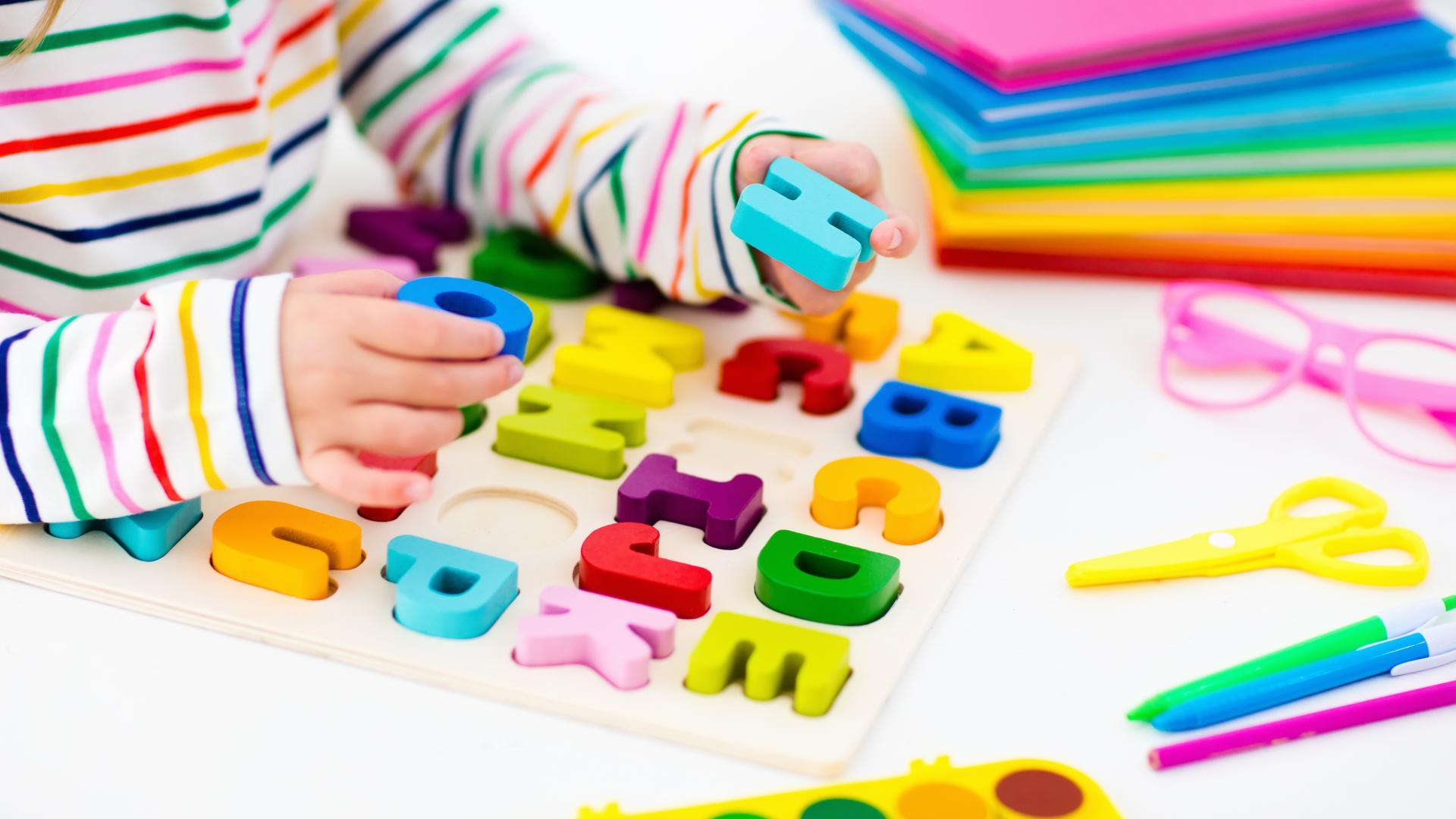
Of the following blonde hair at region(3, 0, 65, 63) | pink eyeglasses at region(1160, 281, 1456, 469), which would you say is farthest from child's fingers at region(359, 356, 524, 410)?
pink eyeglasses at region(1160, 281, 1456, 469)

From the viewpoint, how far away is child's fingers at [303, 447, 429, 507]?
49cm

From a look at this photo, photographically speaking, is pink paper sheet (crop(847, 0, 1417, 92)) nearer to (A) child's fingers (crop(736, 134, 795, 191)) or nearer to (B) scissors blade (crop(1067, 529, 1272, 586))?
(A) child's fingers (crop(736, 134, 795, 191))

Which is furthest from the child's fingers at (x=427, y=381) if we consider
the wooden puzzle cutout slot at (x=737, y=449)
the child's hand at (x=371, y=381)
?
the wooden puzzle cutout slot at (x=737, y=449)

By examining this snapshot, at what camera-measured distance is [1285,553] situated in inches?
22.4

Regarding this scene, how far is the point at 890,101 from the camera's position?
3.32 ft

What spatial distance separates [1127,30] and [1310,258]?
158 mm

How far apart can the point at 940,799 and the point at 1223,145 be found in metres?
0.48

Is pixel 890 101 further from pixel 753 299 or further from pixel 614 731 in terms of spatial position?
pixel 614 731

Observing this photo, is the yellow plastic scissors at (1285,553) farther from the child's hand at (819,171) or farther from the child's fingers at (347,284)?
the child's fingers at (347,284)

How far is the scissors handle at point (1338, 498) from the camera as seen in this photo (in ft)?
1.93

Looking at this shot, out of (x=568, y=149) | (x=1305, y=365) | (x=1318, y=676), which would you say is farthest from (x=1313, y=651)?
(x=568, y=149)

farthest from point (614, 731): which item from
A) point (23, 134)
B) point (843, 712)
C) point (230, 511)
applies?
point (23, 134)

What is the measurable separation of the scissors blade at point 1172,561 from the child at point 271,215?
149mm

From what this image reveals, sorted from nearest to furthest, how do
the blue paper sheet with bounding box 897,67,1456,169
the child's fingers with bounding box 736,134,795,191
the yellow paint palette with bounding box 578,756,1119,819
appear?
the yellow paint palette with bounding box 578,756,1119,819 < the child's fingers with bounding box 736,134,795,191 < the blue paper sheet with bounding box 897,67,1456,169
